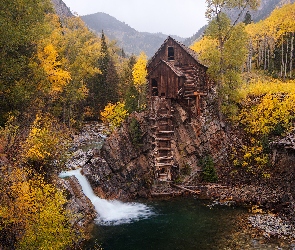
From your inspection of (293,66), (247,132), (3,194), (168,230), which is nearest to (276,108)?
(247,132)

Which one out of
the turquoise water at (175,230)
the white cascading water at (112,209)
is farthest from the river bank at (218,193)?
the turquoise water at (175,230)

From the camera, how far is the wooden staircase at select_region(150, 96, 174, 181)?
32.7 m

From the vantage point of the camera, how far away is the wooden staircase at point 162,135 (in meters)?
32.7

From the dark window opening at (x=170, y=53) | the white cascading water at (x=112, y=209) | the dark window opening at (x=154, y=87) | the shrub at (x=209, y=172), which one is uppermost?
the dark window opening at (x=170, y=53)

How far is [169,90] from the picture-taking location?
35.3m

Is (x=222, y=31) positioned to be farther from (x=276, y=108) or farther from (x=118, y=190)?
(x=118, y=190)

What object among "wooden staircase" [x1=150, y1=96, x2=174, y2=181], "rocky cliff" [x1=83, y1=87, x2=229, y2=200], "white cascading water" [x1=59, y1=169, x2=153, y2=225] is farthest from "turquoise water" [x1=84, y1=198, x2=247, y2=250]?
"wooden staircase" [x1=150, y1=96, x2=174, y2=181]

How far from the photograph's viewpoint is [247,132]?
112 ft

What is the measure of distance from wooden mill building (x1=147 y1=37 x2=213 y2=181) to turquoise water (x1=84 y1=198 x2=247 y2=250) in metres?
6.56

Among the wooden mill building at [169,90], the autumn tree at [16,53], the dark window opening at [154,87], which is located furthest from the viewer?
the dark window opening at [154,87]

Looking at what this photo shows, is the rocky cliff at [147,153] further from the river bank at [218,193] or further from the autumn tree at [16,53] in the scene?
the autumn tree at [16,53]

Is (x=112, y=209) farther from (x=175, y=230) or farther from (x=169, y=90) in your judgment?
(x=169, y=90)

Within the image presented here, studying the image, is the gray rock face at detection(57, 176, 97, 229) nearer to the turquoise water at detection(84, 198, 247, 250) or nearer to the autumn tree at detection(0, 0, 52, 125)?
the turquoise water at detection(84, 198, 247, 250)

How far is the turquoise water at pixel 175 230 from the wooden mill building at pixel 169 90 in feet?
21.5
